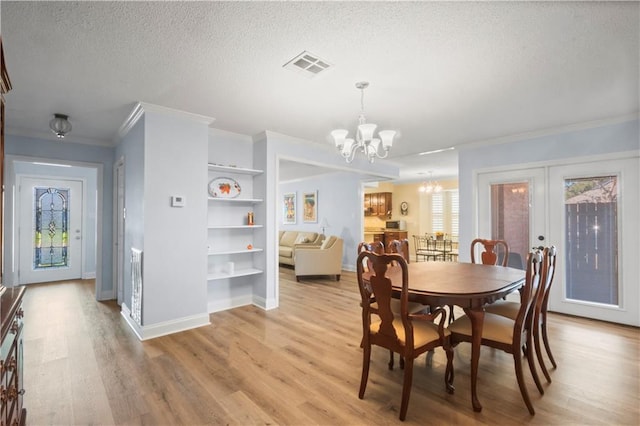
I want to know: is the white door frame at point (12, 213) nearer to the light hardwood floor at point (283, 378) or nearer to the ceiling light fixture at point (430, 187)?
the light hardwood floor at point (283, 378)

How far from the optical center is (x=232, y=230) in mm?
4355

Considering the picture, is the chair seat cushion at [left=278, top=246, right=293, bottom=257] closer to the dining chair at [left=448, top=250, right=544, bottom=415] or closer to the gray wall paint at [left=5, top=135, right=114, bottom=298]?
the gray wall paint at [left=5, top=135, right=114, bottom=298]

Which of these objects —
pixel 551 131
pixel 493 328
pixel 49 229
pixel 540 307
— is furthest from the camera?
pixel 49 229

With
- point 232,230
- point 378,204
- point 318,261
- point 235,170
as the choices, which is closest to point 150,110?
point 235,170

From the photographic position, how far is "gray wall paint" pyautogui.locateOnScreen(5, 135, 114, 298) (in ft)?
14.6

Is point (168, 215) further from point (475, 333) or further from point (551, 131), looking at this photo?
point (551, 131)

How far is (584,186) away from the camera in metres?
3.91

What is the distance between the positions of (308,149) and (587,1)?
3485 mm

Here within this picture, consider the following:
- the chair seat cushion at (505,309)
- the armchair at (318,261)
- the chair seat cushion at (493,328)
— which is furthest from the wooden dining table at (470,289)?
the armchair at (318,261)

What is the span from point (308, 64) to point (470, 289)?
6.54 ft

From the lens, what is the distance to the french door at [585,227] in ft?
11.8

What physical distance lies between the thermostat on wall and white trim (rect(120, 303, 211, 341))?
125 cm

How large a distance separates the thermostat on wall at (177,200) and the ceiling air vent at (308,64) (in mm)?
1885

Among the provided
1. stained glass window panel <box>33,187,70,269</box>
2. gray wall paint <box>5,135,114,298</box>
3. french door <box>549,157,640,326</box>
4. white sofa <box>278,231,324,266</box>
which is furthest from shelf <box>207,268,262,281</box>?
stained glass window panel <box>33,187,70,269</box>
